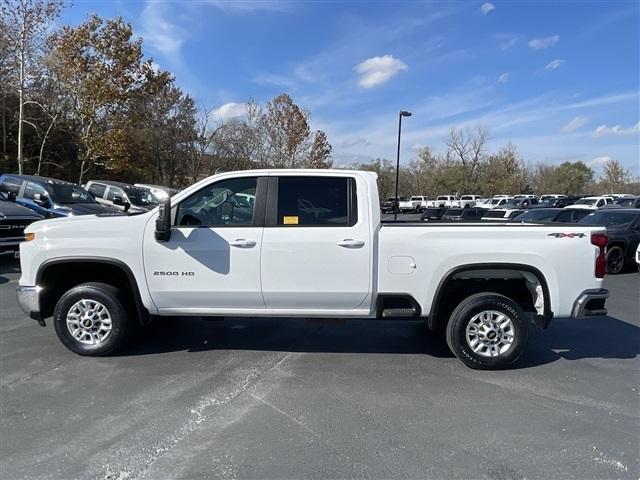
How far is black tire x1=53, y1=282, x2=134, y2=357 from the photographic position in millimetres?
4742

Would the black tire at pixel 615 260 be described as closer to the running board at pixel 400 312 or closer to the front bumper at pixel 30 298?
the running board at pixel 400 312

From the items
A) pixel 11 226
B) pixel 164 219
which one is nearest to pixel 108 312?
pixel 164 219

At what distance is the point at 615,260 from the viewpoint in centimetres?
1155

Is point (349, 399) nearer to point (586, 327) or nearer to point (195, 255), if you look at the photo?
point (195, 255)

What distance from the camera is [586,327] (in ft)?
20.5

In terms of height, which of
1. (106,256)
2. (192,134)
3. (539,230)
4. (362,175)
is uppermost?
(192,134)

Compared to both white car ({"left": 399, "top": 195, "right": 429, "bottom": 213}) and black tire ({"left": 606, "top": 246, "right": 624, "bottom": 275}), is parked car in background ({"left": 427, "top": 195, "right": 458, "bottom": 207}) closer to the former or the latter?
white car ({"left": 399, "top": 195, "right": 429, "bottom": 213})

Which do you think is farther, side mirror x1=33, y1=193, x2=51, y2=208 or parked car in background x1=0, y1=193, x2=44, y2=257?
side mirror x1=33, y1=193, x2=51, y2=208

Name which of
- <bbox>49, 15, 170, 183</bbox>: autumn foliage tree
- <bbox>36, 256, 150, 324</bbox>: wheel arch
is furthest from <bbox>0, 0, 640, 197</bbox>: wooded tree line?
<bbox>36, 256, 150, 324</bbox>: wheel arch

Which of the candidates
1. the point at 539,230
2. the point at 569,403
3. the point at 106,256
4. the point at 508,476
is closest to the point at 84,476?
the point at 106,256

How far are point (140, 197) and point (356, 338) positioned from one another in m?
15.4

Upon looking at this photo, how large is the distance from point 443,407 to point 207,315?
250 centimetres

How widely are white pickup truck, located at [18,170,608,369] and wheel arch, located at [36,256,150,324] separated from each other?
0.02 meters

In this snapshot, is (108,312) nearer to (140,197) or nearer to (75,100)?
(140,197)
